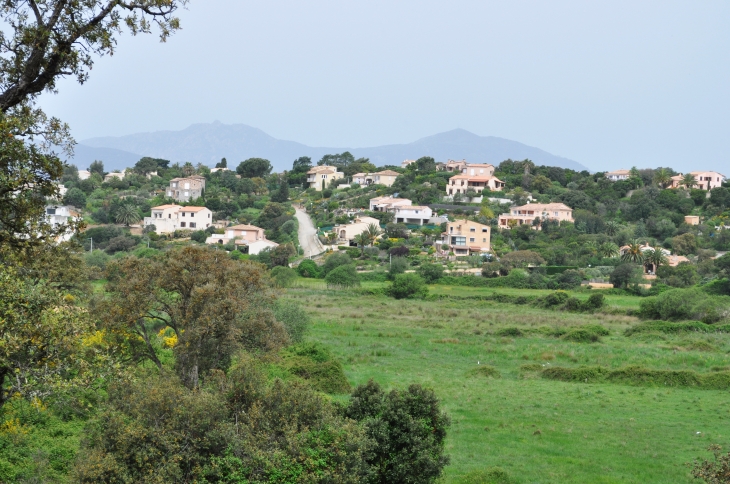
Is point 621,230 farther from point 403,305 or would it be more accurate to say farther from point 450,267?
point 403,305

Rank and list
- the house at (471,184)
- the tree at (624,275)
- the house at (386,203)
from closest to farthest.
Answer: the tree at (624,275) → the house at (386,203) → the house at (471,184)

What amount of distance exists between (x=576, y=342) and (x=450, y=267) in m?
31.3

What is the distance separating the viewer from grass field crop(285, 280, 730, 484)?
50.5ft

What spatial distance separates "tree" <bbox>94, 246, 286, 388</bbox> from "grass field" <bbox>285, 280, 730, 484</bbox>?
5.98 meters

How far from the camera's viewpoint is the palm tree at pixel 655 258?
6638 cm

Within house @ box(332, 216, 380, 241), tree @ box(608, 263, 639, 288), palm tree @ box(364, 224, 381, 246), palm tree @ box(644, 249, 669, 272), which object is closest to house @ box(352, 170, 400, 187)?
house @ box(332, 216, 380, 241)

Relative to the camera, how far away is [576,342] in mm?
35562

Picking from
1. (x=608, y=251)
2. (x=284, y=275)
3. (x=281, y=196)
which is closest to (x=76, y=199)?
(x=281, y=196)

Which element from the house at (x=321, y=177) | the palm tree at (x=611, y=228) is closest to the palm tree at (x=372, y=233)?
the palm tree at (x=611, y=228)

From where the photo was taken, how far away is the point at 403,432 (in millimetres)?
12414

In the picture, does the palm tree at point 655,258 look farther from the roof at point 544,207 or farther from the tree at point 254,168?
the tree at point 254,168

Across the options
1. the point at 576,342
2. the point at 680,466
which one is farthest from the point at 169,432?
the point at 576,342

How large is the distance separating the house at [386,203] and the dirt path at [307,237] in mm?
9332

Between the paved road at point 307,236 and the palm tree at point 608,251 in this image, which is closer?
the palm tree at point 608,251
